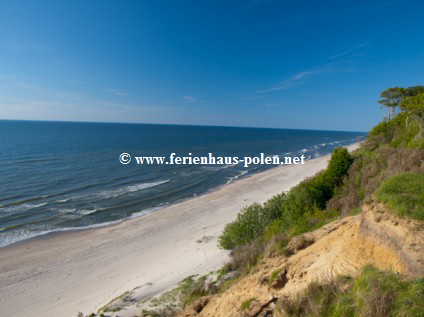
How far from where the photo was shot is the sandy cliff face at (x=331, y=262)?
4770mm

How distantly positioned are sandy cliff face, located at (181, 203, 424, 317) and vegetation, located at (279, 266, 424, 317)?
371mm

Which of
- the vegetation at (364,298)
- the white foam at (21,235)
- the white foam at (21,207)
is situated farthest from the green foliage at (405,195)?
Result: the white foam at (21,207)

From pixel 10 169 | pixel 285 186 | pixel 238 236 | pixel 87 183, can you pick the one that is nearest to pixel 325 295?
pixel 238 236

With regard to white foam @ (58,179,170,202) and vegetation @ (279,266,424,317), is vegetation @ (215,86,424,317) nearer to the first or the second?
vegetation @ (279,266,424,317)

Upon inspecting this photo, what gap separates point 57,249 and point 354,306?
17.6 m

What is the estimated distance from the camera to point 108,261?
14.4 m

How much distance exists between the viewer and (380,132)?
2000 centimetres

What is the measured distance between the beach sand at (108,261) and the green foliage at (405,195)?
22.2 ft

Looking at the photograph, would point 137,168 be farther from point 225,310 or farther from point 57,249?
point 225,310

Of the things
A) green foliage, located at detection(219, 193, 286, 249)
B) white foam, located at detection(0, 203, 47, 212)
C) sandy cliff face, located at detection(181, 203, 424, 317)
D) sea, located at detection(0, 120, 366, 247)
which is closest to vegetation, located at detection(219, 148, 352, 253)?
green foliage, located at detection(219, 193, 286, 249)

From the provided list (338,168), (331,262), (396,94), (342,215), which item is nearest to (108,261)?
(342,215)

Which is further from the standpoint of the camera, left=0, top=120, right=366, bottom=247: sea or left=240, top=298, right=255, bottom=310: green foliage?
left=0, top=120, right=366, bottom=247: sea

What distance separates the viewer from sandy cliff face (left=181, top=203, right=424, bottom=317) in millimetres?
4770

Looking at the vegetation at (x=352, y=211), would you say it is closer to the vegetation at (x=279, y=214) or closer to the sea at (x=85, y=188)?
the vegetation at (x=279, y=214)
